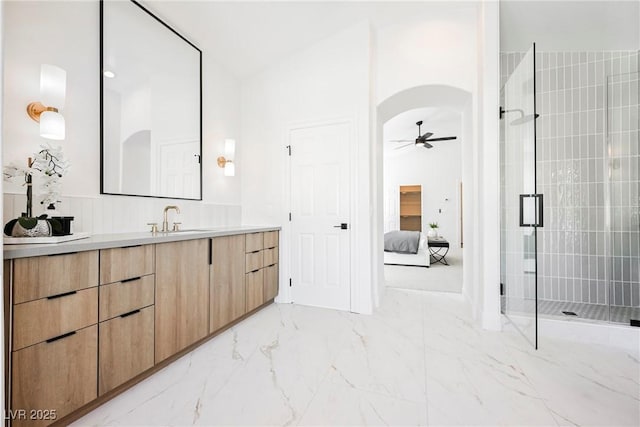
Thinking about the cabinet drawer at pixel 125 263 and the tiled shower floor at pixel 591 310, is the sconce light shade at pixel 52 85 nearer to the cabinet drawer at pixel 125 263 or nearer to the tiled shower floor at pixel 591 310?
the cabinet drawer at pixel 125 263

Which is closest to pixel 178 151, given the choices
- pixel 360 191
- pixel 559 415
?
pixel 360 191

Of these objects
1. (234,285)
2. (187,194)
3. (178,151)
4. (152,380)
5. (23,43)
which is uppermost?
(23,43)

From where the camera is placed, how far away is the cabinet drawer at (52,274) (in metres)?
1.15

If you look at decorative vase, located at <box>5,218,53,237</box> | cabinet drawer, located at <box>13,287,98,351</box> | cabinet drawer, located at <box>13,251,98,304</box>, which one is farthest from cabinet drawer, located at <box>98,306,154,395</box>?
decorative vase, located at <box>5,218,53,237</box>

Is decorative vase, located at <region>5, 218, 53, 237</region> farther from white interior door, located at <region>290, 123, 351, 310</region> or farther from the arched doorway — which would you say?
the arched doorway

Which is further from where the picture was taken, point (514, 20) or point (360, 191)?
point (360, 191)

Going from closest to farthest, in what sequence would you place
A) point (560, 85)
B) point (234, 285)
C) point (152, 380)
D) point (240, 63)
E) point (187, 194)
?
point (152, 380) < point (234, 285) < point (187, 194) < point (560, 85) < point (240, 63)

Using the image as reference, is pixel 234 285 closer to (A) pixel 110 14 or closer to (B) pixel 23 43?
(B) pixel 23 43

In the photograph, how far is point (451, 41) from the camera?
2.87m

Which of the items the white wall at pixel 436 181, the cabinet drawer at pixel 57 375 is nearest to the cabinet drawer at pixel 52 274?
the cabinet drawer at pixel 57 375

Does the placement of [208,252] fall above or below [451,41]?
below

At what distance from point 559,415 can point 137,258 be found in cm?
239

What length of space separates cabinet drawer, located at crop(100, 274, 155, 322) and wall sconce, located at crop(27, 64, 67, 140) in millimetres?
929

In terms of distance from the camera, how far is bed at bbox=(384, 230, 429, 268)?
5406 millimetres
